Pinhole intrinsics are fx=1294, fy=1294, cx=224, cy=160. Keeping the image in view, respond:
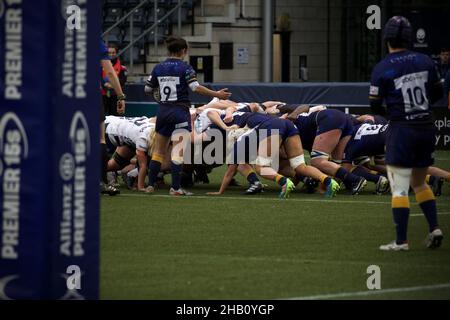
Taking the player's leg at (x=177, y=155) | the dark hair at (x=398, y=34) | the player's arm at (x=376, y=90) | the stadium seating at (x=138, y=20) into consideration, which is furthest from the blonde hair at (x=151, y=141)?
the stadium seating at (x=138, y=20)

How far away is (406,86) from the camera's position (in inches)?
446

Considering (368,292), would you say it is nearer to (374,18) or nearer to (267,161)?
(267,161)

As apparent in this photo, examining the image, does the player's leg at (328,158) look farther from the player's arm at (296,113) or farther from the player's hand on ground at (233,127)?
the player's hand on ground at (233,127)

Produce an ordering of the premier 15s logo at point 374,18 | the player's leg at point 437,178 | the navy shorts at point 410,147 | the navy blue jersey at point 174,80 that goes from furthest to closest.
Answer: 1. the premier 15s logo at point 374,18
2. the navy blue jersey at point 174,80
3. the player's leg at point 437,178
4. the navy shorts at point 410,147

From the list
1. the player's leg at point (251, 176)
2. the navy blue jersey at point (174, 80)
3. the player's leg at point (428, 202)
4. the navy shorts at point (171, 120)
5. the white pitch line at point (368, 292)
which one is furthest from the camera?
the player's leg at point (251, 176)

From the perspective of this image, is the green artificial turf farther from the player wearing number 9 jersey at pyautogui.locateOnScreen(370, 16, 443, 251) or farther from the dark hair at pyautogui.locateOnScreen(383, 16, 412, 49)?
the dark hair at pyautogui.locateOnScreen(383, 16, 412, 49)

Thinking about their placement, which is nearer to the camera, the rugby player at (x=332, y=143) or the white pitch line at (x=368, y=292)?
the white pitch line at (x=368, y=292)

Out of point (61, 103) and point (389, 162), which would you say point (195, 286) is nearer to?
point (61, 103)

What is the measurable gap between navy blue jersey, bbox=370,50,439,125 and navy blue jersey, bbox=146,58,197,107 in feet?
17.5

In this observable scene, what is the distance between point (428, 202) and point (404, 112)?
865 mm

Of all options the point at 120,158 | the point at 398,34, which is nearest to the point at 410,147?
the point at 398,34

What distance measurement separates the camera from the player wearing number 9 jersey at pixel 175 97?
16.5 m

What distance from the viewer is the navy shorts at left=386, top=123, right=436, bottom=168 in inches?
443

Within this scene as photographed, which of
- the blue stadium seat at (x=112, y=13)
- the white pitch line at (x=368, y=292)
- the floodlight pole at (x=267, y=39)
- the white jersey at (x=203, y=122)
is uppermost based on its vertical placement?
the blue stadium seat at (x=112, y=13)
